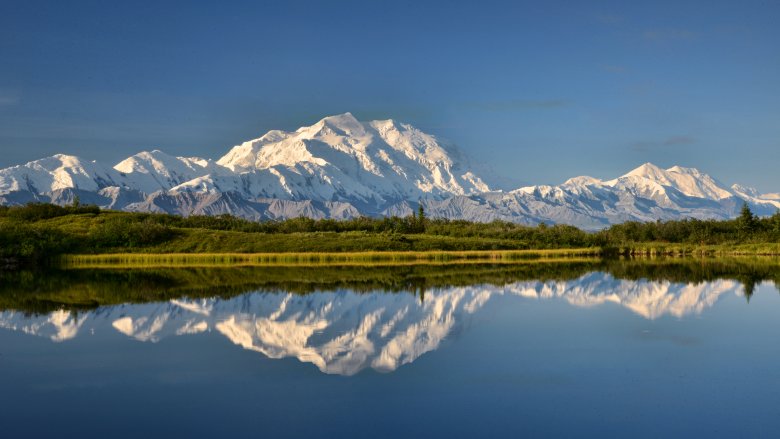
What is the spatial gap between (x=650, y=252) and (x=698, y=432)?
106 m

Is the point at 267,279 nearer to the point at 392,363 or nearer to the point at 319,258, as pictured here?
the point at 319,258

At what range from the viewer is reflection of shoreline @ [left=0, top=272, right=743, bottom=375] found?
2989 centimetres

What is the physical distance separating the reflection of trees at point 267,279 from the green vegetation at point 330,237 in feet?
69.1

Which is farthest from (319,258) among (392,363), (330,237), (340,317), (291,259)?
(392,363)

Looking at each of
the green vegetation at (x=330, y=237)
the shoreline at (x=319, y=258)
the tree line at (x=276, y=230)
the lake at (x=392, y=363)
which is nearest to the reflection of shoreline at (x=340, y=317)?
the lake at (x=392, y=363)

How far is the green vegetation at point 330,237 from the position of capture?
102m

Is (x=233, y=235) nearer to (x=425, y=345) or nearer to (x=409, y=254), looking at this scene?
(x=409, y=254)

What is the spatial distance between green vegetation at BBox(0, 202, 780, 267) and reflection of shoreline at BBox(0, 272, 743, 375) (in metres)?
48.4

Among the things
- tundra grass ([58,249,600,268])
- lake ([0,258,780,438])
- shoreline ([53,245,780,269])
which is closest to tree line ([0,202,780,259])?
shoreline ([53,245,780,269])

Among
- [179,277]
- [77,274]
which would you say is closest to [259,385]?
[179,277]

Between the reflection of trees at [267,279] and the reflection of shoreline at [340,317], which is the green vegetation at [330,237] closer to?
the reflection of trees at [267,279]

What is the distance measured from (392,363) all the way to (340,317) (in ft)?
41.3

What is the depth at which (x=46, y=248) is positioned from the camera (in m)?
97.1

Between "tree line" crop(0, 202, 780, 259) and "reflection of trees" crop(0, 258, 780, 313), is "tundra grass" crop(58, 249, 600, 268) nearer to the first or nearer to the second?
"tree line" crop(0, 202, 780, 259)
